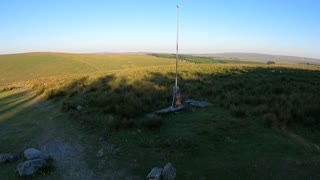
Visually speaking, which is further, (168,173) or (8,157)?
(8,157)

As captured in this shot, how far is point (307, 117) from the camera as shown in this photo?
11133mm

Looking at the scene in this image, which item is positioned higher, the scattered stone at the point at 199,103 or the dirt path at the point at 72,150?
the scattered stone at the point at 199,103

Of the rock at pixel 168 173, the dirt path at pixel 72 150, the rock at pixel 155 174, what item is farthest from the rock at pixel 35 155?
the rock at pixel 168 173

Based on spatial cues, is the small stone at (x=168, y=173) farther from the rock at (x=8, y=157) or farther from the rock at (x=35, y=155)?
the rock at (x=8, y=157)

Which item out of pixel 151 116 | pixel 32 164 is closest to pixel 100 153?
pixel 32 164

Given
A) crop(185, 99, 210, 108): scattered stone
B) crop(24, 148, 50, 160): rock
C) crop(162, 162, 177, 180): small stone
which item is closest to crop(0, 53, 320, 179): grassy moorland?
crop(162, 162, 177, 180): small stone

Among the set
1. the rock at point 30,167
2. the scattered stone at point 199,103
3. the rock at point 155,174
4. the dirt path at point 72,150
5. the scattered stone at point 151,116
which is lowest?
the dirt path at point 72,150

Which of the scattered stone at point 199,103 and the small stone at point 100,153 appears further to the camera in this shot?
the scattered stone at point 199,103

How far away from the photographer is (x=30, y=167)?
25.5ft

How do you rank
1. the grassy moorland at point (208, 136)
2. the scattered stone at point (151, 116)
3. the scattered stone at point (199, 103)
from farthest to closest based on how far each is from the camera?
1. the scattered stone at point (199, 103)
2. the scattered stone at point (151, 116)
3. the grassy moorland at point (208, 136)

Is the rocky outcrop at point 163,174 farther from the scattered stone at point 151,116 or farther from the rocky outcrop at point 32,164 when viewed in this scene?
the scattered stone at point 151,116

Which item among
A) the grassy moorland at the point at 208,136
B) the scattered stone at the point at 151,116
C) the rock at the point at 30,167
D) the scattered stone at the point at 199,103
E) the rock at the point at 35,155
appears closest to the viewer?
the rock at the point at 30,167

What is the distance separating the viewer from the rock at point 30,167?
25.0 feet

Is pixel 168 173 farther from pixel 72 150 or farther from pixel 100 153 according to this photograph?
pixel 72 150
